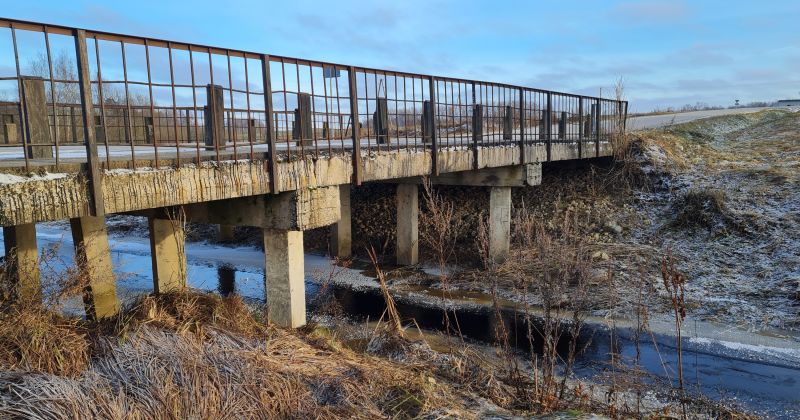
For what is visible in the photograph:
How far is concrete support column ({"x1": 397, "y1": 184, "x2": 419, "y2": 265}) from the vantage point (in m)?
13.7

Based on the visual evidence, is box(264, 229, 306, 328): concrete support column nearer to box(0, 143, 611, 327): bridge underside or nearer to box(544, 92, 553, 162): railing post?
box(0, 143, 611, 327): bridge underside

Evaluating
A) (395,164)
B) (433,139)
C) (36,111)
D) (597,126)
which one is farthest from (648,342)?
(36,111)

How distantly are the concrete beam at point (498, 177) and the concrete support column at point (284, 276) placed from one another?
5888 mm

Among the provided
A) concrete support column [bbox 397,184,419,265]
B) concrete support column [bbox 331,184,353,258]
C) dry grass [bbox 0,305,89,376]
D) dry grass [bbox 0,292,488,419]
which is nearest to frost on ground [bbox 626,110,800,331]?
concrete support column [bbox 397,184,419,265]

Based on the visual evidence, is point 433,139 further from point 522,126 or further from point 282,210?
point 522,126

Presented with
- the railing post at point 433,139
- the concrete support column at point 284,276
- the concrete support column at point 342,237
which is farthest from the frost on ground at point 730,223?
the concrete support column at point 284,276

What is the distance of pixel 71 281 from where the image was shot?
506 cm

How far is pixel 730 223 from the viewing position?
1332 centimetres

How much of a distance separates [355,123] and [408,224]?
712 centimetres

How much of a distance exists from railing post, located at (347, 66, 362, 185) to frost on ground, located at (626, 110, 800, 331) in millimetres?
7056

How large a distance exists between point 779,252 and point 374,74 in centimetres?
1006

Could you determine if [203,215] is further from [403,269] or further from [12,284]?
[403,269]

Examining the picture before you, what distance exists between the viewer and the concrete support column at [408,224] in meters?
13.7

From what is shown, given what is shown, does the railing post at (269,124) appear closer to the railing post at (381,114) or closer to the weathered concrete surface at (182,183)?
the weathered concrete surface at (182,183)
